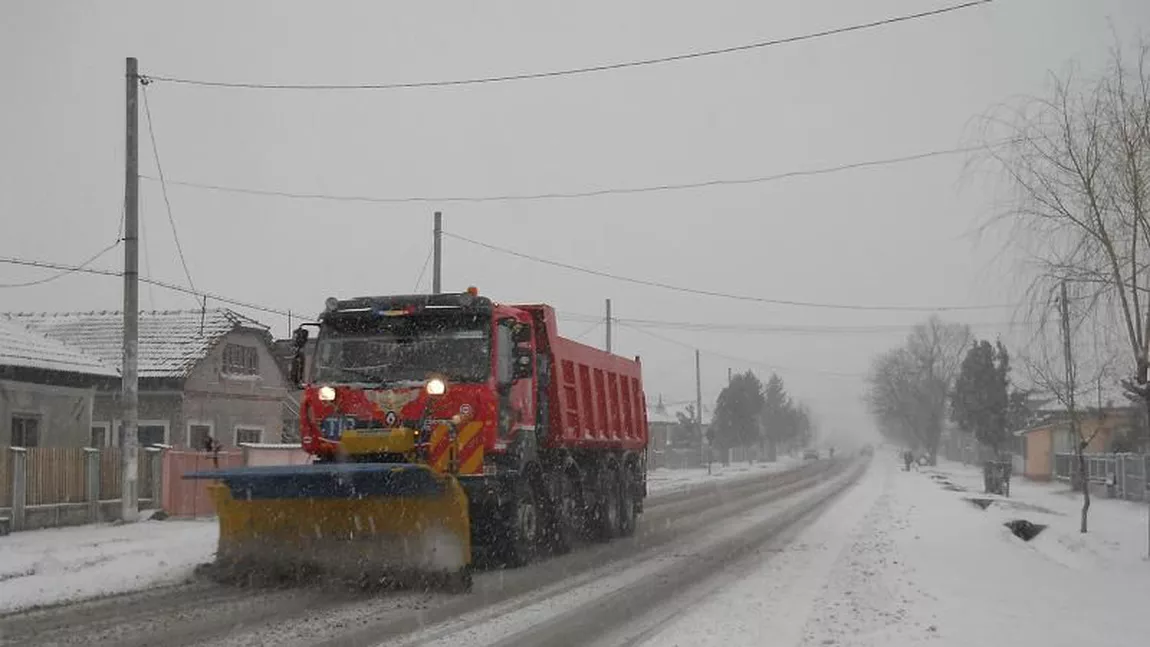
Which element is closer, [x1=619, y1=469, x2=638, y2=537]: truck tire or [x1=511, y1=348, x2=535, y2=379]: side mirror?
[x1=511, y1=348, x2=535, y2=379]: side mirror

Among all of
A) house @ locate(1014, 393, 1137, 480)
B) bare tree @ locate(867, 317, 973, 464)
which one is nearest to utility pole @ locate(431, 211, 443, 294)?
house @ locate(1014, 393, 1137, 480)

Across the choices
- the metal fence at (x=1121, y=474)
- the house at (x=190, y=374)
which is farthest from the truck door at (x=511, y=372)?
the metal fence at (x=1121, y=474)

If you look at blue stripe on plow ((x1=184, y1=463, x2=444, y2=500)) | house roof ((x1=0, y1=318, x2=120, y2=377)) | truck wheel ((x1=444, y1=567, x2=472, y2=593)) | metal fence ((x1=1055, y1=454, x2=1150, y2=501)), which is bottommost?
metal fence ((x1=1055, y1=454, x2=1150, y2=501))

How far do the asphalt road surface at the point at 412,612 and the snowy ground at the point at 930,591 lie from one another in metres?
0.61

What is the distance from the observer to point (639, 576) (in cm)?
1353

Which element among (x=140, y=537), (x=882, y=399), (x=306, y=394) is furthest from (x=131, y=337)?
(x=882, y=399)

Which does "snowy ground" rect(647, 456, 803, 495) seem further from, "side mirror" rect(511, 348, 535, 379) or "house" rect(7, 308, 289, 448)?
"side mirror" rect(511, 348, 535, 379)

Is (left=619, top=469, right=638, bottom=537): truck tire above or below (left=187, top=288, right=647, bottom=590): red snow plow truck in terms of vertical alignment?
below

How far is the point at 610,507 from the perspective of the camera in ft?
59.8

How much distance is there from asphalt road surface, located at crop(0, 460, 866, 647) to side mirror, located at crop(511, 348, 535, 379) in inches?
94.2

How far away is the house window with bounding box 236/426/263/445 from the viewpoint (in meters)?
Answer: 36.4

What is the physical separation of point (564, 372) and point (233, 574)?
5427 mm

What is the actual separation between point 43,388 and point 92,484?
454cm

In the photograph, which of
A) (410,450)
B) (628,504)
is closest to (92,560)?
(410,450)
